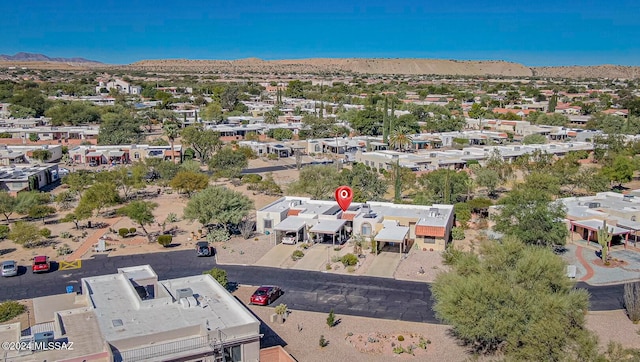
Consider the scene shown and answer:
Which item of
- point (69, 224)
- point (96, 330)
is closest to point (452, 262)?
point (96, 330)

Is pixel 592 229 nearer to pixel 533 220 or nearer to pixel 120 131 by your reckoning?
pixel 533 220

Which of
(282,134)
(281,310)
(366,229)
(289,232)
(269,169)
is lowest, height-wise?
(281,310)

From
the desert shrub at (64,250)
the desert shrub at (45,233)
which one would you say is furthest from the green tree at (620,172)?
the desert shrub at (45,233)

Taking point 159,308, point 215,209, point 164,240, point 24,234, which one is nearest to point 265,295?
point 159,308

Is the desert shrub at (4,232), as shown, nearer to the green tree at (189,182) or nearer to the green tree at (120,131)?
the green tree at (189,182)

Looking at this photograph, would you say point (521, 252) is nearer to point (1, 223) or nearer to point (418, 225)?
point (418, 225)
